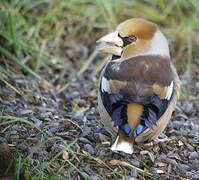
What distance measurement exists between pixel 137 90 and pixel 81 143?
2.41 ft

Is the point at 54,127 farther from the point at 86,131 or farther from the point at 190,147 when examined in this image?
the point at 190,147

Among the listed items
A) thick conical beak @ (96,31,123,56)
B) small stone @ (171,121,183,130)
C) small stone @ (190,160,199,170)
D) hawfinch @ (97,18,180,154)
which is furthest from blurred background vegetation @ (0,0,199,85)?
small stone @ (190,160,199,170)

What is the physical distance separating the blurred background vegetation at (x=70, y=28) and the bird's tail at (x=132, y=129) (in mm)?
2055

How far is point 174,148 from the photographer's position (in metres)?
4.40

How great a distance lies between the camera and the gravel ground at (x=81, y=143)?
12.9 feet

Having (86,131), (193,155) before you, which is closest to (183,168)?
(193,155)

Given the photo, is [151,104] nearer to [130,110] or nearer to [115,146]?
[130,110]

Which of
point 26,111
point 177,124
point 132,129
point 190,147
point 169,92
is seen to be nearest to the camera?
point 132,129

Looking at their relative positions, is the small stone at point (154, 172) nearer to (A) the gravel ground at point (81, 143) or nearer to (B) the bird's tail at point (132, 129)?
(A) the gravel ground at point (81, 143)

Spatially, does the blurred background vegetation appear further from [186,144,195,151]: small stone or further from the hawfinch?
[186,144,195,151]: small stone

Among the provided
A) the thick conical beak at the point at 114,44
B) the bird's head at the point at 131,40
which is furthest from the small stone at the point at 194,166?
the thick conical beak at the point at 114,44

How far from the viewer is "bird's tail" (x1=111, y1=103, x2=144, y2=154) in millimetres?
3795

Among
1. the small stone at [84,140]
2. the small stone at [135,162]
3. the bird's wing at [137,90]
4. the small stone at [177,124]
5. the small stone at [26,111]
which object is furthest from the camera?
the small stone at [177,124]

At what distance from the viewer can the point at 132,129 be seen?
380 cm
